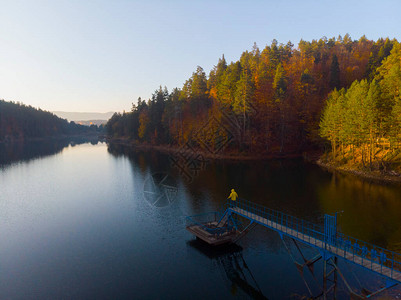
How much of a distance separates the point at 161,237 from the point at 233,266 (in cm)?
905

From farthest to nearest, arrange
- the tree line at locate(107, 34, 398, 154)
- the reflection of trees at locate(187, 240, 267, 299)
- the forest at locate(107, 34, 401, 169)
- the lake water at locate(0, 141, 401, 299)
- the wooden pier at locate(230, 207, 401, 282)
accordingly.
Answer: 1. the tree line at locate(107, 34, 398, 154)
2. the forest at locate(107, 34, 401, 169)
3. the lake water at locate(0, 141, 401, 299)
4. the reflection of trees at locate(187, 240, 267, 299)
5. the wooden pier at locate(230, 207, 401, 282)

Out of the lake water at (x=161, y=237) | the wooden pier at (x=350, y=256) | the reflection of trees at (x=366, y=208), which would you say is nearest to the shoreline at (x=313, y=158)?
the reflection of trees at (x=366, y=208)

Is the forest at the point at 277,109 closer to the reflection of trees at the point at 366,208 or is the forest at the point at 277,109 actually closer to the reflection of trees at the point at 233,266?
the reflection of trees at the point at 366,208

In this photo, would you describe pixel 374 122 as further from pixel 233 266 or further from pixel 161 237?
pixel 161 237

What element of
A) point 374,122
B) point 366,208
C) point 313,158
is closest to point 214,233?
point 366,208

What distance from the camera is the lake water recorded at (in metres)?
18.6

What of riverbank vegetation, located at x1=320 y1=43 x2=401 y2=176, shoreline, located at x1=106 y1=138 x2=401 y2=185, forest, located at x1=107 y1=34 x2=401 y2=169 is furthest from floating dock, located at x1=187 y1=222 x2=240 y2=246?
forest, located at x1=107 y1=34 x2=401 y2=169

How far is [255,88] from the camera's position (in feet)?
274

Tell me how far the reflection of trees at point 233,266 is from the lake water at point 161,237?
0.09m

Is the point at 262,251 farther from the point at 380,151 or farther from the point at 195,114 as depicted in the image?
the point at 195,114

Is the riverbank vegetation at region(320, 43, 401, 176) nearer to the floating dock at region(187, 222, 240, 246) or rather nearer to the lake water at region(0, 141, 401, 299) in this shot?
the lake water at region(0, 141, 401, 299)

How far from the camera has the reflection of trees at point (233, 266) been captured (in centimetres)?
1833

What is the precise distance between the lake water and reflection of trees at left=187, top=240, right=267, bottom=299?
0.09 meters

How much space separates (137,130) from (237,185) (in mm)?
114378
